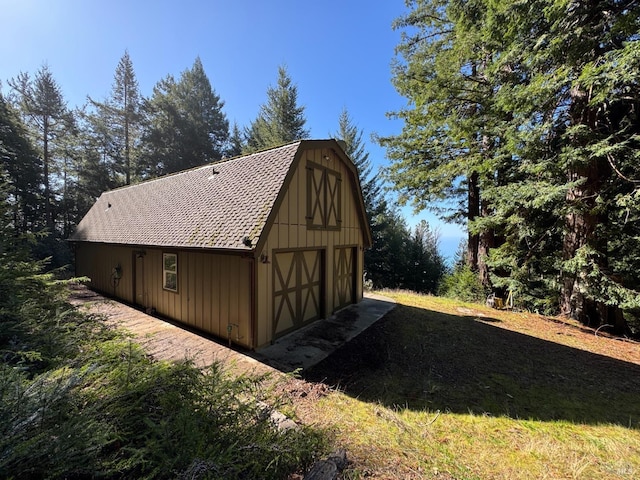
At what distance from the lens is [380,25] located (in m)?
11.8

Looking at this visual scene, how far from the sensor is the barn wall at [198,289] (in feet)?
20.4

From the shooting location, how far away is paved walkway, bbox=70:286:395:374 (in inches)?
219

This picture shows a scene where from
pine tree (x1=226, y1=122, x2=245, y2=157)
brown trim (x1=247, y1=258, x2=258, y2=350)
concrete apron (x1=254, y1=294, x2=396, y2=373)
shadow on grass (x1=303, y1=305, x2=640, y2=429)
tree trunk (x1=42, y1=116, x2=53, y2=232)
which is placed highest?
pine tree (x1=226, y1=122, x2=245, y2=157)

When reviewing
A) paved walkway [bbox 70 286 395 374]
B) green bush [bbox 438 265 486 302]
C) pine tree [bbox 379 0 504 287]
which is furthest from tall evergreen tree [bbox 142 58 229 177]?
green bush [bbox 438 265 486 302]

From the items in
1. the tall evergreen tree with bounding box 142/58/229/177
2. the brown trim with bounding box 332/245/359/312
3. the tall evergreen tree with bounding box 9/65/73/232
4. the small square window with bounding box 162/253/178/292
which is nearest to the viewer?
the small square window with bounding box 162/253/178/292

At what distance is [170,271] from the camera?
8000 mm

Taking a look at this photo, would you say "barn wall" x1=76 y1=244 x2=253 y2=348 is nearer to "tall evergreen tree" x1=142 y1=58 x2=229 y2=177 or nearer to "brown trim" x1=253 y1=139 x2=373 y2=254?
"brown trim" x1=253 y1=139 x2=373 y2=254

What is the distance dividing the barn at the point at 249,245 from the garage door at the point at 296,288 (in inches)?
1.2

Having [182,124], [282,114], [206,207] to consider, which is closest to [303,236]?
[206,207]

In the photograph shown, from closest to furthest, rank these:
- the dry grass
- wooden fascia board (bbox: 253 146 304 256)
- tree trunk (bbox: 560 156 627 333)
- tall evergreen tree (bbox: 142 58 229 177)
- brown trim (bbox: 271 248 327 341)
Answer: the dry grass
wooden fascia board (bbox: 253 146 304 256)
brown trim (bbox: 271 248 327 341)
tree trunk (bbox: 560 156 627 333)
tall evergreen tree (bbox: 142 58 229 177)

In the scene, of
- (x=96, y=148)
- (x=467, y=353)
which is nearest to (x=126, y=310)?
(x=467, y=353)

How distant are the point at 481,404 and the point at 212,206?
779cm

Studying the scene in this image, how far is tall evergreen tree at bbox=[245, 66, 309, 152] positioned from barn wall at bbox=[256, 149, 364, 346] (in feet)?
45.9

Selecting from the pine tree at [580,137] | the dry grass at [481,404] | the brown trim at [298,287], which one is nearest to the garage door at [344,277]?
the brown trim at [298,287]
